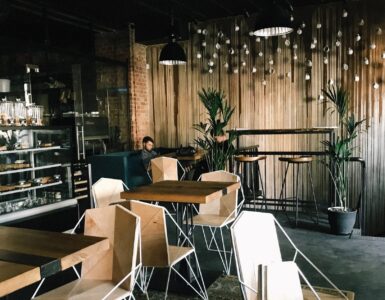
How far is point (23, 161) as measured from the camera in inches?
A: 172

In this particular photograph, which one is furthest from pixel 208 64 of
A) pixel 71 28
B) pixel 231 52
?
pixel 71 28

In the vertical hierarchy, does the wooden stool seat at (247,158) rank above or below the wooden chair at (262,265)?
above

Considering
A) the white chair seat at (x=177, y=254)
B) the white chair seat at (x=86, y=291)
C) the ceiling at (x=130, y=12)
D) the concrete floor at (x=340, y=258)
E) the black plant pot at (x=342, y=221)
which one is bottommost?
the concrete floor at (x=340, y=258)

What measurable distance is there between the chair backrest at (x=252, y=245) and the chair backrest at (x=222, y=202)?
1.38 m

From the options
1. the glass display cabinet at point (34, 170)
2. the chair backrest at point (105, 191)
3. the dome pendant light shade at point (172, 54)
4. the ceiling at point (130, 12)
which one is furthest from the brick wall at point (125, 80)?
the chair backrest at point (105, 191)

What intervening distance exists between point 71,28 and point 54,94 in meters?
1.32

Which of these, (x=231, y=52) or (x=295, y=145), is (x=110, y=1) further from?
(x=295, y=145)

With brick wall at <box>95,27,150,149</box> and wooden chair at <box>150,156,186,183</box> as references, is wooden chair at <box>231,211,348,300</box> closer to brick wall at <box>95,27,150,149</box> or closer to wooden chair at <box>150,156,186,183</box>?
wooden chair at <box>150,156,186,183</box>

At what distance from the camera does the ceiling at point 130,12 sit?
613cm

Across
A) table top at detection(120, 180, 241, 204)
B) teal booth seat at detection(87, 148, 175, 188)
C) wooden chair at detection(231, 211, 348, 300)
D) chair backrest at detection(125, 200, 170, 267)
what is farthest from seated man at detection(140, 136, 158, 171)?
wooden chair at detection(231, 211, 348, 300)

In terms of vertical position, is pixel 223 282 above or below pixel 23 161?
below

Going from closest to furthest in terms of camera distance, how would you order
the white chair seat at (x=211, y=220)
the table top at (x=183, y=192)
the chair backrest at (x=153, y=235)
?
1. the chair backrest at (x=153, y=235)
2. the table top at (x=183, y=192)
3. the white chair seat at (x=211, y=220)

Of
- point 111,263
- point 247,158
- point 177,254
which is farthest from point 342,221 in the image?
point 111,263

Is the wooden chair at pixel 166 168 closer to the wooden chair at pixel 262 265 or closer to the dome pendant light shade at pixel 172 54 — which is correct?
the dome pendant light shade at pixel 172 54
